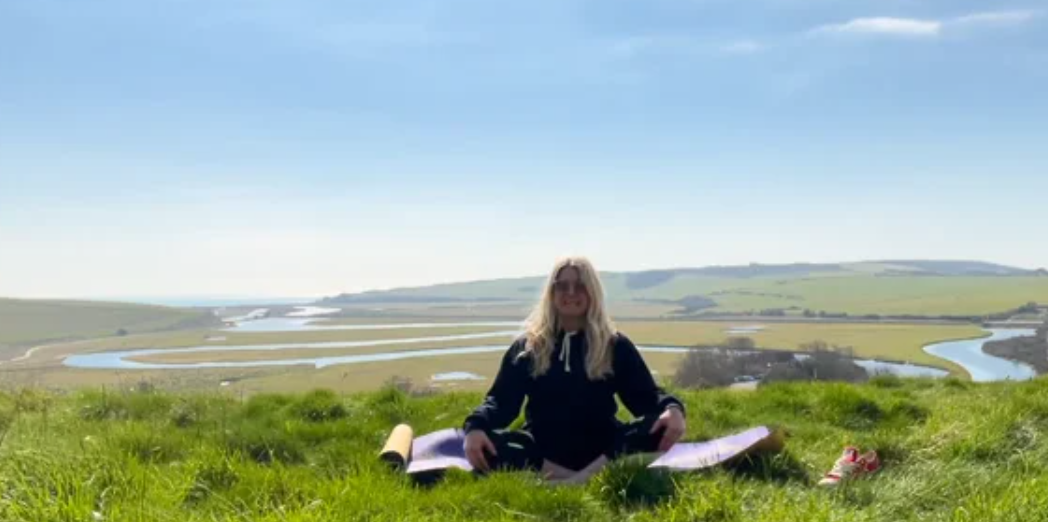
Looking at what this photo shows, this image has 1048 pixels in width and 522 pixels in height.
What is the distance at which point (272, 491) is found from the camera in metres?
5.30

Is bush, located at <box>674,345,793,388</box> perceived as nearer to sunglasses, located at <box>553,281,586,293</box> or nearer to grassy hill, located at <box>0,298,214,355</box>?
sunglasses, located at <box>553,281,586,293</box>

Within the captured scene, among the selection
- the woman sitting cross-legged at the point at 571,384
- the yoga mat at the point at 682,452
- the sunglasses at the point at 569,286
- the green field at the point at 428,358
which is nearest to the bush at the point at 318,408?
the green field at the point at 428,358

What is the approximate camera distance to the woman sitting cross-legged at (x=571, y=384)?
6.62m

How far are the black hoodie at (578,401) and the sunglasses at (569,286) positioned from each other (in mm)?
383

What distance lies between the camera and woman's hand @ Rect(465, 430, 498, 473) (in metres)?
6.21

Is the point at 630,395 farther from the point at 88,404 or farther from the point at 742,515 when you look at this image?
the point at 88,404

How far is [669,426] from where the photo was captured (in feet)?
20.8

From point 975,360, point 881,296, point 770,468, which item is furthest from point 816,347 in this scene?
point 881,296

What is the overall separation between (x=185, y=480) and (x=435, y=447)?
217cm

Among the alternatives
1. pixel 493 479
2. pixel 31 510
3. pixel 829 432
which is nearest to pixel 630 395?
pixel 493 479

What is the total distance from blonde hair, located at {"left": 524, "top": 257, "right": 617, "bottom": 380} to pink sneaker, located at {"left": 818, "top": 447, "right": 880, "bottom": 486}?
1857mm

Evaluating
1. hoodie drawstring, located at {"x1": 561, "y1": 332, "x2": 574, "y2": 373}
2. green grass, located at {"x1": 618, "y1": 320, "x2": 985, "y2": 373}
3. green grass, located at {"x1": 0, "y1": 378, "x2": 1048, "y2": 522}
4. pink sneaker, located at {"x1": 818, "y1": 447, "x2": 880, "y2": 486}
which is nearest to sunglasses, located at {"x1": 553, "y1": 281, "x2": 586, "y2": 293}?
hoodie drawstring, located at {"x1": 561, "y1": 332, "x2": 574, "y2": 373}

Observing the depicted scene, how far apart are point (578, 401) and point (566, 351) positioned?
425mm

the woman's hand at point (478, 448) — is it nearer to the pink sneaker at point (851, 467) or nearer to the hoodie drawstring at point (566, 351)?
the hoodie drawstring at point (566, 351)
